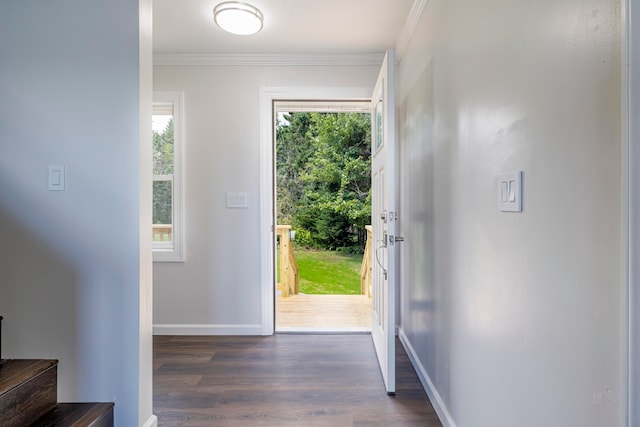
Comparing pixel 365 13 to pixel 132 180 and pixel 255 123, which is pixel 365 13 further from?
pixel 132 180

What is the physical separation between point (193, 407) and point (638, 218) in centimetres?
204

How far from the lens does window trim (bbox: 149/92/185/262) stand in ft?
9.65

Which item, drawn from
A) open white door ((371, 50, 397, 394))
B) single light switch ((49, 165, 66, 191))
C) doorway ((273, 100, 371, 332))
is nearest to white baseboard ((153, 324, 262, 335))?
Result: open white door ((371, 50, 397, 394))

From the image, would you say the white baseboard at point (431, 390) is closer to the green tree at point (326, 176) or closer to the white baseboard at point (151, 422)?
the white baseboard at point (151, 422)

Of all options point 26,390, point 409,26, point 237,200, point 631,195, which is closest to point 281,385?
point 26,390

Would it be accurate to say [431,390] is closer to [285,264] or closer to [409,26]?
[409,26]

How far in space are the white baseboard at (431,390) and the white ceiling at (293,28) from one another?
229cm

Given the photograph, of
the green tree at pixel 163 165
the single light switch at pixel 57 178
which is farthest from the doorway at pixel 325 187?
the single light switch at pixel 57 178

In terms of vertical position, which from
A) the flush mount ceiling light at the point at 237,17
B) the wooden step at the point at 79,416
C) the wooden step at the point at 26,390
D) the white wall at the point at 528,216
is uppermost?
the flush mount ceiling light at the point at 237,17

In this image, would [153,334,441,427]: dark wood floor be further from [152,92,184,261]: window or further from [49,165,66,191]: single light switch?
Result: [49,165,66,191]: single light switch

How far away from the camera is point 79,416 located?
1341 mm

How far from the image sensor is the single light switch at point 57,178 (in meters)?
1.48

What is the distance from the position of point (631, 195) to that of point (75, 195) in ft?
6.01

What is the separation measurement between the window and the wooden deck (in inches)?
47.4
